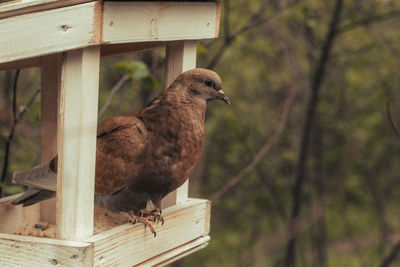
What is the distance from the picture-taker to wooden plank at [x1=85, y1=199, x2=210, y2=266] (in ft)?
7.27

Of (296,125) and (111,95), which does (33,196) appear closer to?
(111,95)

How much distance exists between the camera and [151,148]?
2.36m

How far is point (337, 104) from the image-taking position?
6.74 m

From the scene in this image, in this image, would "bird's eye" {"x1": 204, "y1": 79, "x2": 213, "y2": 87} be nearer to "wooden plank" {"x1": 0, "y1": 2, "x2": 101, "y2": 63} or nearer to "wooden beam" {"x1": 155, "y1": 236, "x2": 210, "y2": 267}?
"wooden plank" {"x1": 0, "y1": 2, "x2": 101, "y2": 63}

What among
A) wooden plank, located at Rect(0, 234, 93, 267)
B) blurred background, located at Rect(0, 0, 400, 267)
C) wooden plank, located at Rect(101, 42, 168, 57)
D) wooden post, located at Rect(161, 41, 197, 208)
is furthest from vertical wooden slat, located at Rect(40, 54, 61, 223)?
blurred background, located at Rect(0, 0, 400, 267)

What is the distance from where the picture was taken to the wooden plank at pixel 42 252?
2072 millimetres

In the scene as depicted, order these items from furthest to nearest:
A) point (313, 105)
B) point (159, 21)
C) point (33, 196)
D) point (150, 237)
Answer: point (313, 105)
point (33, 196)
point (150, 237)
point (159, 21)

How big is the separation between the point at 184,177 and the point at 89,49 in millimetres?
671

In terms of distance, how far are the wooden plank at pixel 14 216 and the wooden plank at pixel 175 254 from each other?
665 mm

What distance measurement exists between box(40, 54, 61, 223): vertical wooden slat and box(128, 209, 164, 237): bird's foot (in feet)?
1.85

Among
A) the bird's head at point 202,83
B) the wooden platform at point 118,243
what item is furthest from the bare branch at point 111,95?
the bird's head at point 202,83

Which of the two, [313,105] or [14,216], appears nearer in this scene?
[14,216]

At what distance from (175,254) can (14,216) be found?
0.74 m

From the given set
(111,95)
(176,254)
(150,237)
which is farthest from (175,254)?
(111,95)
